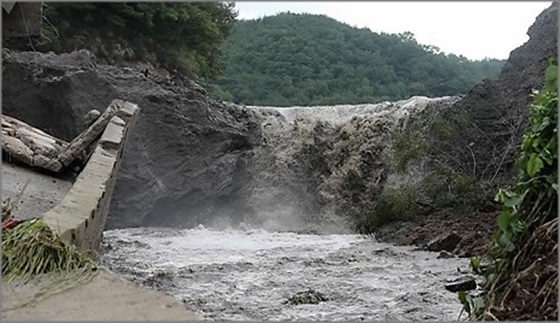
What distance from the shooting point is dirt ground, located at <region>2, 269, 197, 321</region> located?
3.21m

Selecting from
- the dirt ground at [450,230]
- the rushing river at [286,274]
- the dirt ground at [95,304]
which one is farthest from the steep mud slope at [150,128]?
the dirt ground at [95,304]

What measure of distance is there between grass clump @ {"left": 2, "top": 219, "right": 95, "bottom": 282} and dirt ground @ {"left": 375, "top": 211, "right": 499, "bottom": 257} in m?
5.73

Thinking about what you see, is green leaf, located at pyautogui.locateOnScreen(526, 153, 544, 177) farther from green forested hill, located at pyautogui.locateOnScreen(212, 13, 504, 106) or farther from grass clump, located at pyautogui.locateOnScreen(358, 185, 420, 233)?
green forested hill, located at pyautogui.locateOnScreen(212, 13, 504, 106)

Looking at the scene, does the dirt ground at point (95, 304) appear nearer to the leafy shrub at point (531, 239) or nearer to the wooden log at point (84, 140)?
the leafy shrub at point (531, 239)

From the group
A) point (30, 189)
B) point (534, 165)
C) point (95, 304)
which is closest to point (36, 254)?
point (95, 304)

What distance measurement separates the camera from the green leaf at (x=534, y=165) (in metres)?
3.70

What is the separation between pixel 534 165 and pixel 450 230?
6.68 m

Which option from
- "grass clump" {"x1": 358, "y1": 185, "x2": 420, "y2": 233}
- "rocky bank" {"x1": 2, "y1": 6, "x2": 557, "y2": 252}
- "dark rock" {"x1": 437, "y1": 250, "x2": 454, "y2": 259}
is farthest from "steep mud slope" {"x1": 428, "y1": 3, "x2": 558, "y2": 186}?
"dark rock" {"x1": 437, "y1": 250, "x2": 454, "y2": 259}

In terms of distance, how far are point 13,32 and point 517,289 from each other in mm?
5800

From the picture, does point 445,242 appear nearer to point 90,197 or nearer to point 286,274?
point 286,274

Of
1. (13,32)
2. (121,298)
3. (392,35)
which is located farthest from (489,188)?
(121,298)

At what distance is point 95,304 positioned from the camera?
3.39 meters

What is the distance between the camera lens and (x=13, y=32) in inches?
309

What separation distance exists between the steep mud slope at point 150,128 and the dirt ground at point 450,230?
3.66 m
